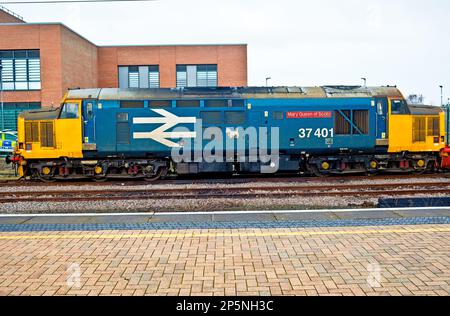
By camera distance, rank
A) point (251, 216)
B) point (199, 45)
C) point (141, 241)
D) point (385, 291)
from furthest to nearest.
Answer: point (199, 45)
point (251, 216)
point (141, 241)
point (385, 291)

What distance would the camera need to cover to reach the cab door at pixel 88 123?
15.2 meters

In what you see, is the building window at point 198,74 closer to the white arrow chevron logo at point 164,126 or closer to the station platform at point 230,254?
the white arrow chevron logo at point 164,126

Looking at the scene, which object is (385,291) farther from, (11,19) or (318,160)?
(11,19)

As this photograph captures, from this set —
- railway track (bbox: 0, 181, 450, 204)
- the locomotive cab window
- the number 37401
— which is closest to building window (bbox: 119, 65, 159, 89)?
the locomotive cab window

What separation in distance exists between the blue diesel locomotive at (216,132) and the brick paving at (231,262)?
8.16 m

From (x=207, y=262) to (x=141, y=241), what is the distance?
162 centimetres

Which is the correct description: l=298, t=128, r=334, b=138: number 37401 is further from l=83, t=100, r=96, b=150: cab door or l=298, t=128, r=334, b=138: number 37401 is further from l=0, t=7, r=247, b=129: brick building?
l=0, t=7, r=247, b=129: brick building

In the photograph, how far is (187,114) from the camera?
1531 centimetres

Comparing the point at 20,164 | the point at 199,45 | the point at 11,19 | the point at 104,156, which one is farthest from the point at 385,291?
the point at 11,19

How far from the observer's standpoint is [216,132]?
15.4m

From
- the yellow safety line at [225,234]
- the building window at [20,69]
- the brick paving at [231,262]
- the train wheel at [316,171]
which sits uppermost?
the building window at [20,69]

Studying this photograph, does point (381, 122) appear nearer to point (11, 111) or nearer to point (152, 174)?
point (152, 174)

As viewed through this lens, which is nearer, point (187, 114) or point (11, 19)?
point (187, 114)

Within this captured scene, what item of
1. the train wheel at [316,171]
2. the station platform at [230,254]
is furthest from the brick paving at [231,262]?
the train wheel at [316,171]
